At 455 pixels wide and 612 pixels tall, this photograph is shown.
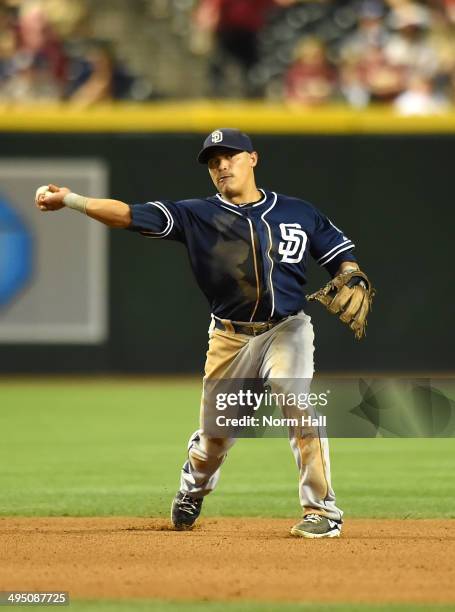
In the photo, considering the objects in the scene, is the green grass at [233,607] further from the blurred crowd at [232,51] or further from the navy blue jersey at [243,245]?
the blurred crowd at [232,51]

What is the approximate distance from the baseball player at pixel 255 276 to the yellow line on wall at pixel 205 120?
24.0 ft

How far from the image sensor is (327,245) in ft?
20.9

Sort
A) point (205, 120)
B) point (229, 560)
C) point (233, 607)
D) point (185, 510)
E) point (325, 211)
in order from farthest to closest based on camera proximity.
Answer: point (325, 211) → point (205, 120) → point (185, 510) → point (229, 560) → point (233, 607)

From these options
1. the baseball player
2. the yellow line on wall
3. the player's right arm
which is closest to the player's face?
the baseball player

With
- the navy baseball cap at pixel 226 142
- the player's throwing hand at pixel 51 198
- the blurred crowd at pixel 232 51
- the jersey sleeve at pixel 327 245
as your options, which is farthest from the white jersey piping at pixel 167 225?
the blurred crowd at pixel 232 51

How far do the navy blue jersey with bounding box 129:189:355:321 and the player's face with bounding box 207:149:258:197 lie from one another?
74mm

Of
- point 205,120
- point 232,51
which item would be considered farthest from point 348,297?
point 232,51

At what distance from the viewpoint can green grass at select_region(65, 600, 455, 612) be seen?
464 centimetres

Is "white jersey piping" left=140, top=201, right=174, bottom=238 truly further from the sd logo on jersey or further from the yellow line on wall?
the yellow line on wall

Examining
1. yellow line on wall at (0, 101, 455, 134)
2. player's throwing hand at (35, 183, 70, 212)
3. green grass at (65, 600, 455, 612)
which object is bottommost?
green grass at (65, 600, 455, 612)

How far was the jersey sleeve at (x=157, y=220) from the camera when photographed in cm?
614

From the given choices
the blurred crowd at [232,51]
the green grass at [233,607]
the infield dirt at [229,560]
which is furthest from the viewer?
the blurred crowd at [232,51]

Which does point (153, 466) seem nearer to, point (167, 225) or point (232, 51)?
point (167, 225)

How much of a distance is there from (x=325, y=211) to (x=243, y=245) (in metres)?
7.75
